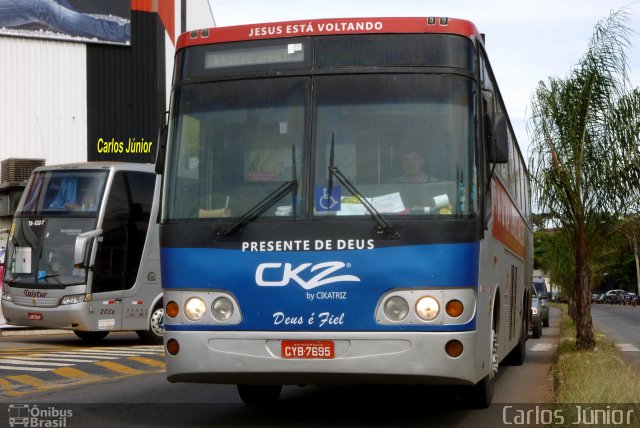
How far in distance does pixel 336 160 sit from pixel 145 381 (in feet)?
19.4

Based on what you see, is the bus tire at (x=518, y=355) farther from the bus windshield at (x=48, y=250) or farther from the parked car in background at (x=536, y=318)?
the parked car in background at (x=536, y=318)

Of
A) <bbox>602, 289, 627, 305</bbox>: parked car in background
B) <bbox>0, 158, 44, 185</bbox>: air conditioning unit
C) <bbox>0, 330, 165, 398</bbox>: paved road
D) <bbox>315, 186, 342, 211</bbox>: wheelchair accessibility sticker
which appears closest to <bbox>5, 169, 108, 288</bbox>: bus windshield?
<bbox>0, 330, 165, 398</bbox>: paved road

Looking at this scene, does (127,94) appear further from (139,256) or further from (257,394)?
(257,394)

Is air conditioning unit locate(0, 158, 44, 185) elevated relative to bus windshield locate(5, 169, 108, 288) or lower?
elevated

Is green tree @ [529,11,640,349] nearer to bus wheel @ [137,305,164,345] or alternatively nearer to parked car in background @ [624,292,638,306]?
bus wheel @ [137,305,164,345]

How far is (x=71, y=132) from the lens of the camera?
145 ft

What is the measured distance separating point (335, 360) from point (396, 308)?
0.62 meters

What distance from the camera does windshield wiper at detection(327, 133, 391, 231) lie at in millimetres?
8570

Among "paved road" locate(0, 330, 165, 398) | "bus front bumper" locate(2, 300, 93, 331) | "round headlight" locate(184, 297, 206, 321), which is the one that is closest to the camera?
"round headlight" locate(184, 297, 206, 321)

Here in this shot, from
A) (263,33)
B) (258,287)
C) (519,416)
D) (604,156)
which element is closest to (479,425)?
(519,416)

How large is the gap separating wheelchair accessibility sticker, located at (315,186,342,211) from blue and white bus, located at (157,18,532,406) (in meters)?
0.01

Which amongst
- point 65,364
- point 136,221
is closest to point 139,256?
point 136,221

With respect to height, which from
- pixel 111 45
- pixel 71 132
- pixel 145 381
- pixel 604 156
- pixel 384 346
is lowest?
pixel 145 381

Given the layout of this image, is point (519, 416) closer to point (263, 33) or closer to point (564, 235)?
point (263, 33)
